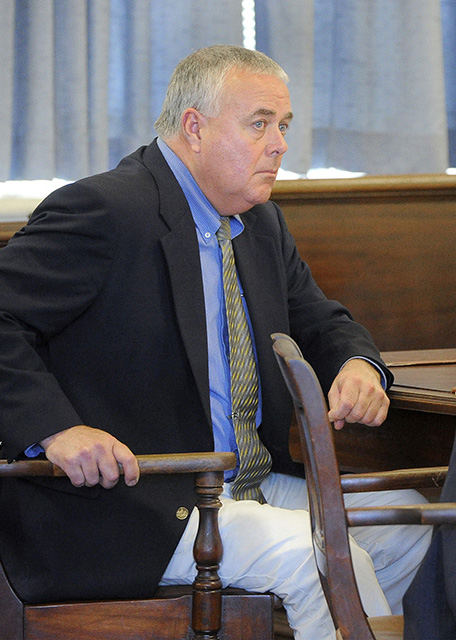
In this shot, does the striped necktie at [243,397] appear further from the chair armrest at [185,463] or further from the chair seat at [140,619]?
the chair armrest at [185,463]

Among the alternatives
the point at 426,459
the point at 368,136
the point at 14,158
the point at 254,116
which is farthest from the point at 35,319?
the point at 368,136

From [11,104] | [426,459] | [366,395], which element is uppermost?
[11,104]

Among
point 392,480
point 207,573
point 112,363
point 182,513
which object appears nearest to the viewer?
point 392,480

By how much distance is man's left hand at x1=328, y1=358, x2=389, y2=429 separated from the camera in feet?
6.65

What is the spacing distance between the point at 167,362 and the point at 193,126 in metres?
0.62

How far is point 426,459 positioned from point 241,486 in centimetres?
42

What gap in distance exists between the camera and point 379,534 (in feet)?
7.11

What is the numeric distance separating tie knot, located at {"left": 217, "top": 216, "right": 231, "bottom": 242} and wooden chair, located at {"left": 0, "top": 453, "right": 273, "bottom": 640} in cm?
76

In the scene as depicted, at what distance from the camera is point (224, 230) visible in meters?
2.35

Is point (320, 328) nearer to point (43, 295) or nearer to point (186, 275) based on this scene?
point (186, 275)

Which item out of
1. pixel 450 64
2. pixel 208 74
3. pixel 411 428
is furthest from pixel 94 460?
pixel 450 64

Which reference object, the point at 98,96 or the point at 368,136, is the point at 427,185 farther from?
the point at 98,96

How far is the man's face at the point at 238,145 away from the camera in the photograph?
2.29 m

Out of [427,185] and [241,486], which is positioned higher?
[427,185]
